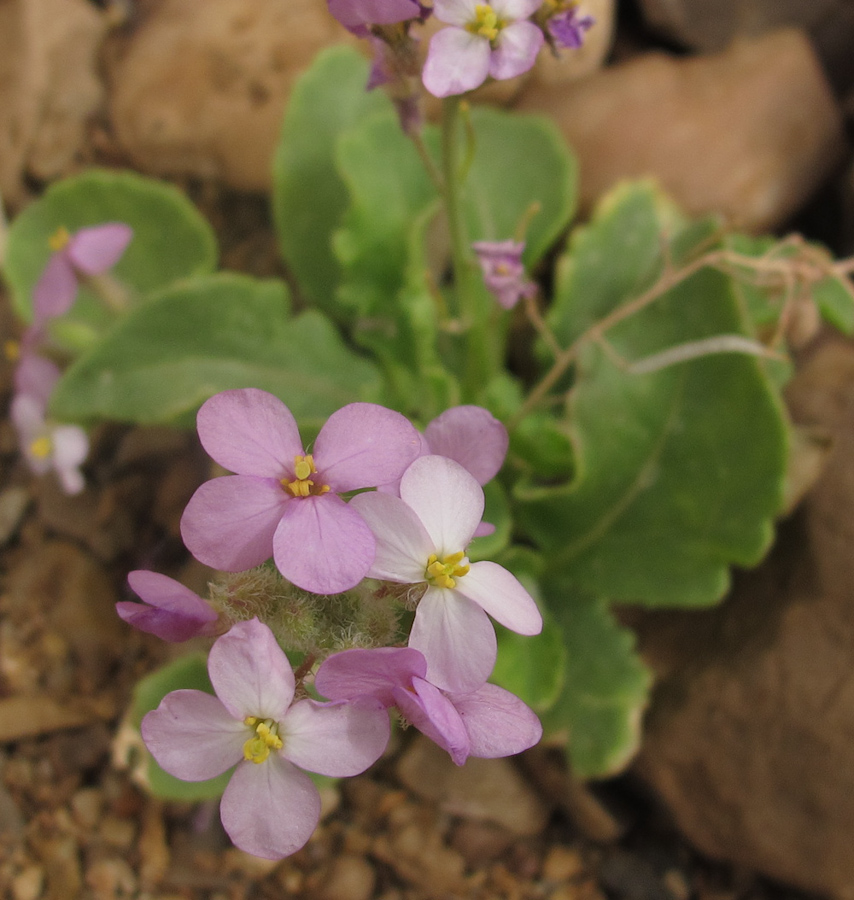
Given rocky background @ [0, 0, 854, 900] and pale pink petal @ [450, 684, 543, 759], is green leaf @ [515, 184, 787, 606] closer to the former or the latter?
rocky background @ [0, 0, 854, 900]

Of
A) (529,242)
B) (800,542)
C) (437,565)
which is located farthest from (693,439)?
(437,565)

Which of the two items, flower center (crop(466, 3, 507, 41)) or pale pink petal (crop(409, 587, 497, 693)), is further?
flower center (crop(466, 3, 507, 41))

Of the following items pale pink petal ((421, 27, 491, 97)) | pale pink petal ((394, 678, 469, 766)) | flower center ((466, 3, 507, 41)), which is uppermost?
flower center ((466, 3, 507, 41))

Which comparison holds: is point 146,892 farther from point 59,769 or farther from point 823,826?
point 823,826

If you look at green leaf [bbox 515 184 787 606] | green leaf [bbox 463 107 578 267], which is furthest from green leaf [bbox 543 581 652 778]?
green leaf [bbox 463 107 578 267]

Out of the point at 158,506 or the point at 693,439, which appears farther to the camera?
the point at 158,506

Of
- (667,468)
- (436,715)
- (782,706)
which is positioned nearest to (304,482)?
(436,715)

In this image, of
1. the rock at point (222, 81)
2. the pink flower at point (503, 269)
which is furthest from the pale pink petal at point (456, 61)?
the rock at point (222, 81)
